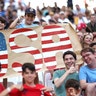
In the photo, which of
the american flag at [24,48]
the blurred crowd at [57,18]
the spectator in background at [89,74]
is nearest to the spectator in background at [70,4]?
the blurred crowd at [57,18]

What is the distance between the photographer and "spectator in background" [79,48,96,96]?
21.9ft

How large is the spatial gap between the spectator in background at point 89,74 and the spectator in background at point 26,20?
1900 mm

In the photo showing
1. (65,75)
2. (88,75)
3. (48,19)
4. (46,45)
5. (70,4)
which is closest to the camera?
(65,75)

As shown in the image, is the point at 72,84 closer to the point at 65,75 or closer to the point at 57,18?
the point at 65,75

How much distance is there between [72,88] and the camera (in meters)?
6.27

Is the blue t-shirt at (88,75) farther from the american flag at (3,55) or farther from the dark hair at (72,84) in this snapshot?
the american flag at (3,55)

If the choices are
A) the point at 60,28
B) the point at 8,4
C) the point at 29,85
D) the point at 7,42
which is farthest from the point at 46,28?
the point at 8,4

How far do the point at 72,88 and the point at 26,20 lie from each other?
2894 millimetres

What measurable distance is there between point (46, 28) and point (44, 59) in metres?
0.68

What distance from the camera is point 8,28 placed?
866cm

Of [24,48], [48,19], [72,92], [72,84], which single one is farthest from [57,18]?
[72,92]

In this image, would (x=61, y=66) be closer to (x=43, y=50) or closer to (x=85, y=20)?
(x=43, y=50)

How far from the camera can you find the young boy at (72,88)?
20.5ft

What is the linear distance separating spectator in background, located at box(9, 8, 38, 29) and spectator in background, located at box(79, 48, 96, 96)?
1.90 metres
